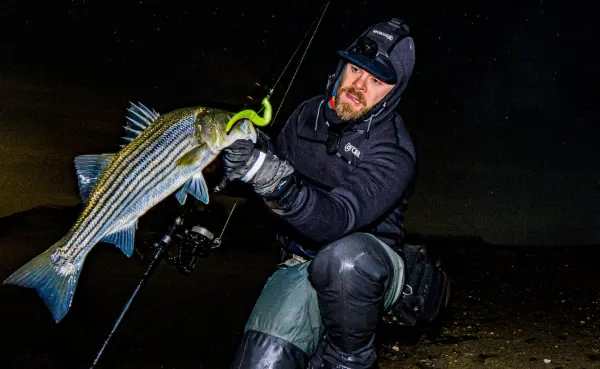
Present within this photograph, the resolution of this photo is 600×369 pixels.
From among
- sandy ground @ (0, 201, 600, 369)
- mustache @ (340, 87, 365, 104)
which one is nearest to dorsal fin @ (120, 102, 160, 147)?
sandy ground @ (0, 201, 600, 369)

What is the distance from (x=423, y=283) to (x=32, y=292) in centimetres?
789

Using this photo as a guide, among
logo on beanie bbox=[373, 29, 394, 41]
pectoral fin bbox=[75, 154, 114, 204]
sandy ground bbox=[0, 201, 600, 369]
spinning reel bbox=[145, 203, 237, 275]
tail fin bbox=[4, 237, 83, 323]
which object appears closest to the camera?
tail fin bbox=[4, 237, 83, 323]

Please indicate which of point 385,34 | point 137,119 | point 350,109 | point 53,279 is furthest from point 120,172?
point 385,34

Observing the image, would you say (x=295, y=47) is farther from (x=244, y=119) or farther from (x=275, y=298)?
(x=275, y=298)

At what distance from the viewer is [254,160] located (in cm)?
317

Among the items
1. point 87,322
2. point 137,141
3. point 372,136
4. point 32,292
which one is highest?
point 137,141

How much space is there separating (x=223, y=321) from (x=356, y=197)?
15.2 feet

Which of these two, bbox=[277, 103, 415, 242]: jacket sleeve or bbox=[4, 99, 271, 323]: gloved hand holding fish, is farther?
bbox=[277, 103, 415, 242]: jacket sleeve

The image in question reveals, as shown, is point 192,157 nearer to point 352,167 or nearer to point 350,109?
point 352,167

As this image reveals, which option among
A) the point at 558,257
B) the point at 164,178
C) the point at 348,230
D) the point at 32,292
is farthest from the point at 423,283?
the point at 558,257

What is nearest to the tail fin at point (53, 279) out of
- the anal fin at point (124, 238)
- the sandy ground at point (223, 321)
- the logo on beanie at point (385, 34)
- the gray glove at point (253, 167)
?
the anal fin at point (124, 238)

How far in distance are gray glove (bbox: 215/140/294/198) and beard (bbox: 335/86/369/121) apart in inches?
53.1

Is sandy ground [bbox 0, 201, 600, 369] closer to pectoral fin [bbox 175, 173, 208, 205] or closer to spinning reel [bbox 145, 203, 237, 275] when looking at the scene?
spinning reel [bbox 145, 203, 237, 275]

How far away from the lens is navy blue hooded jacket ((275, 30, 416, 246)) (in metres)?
3.44
